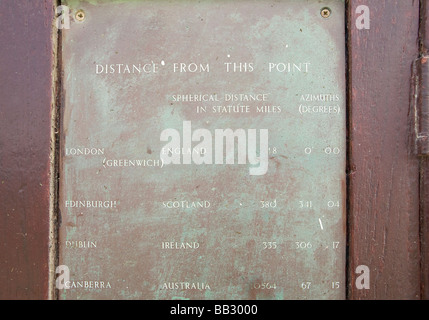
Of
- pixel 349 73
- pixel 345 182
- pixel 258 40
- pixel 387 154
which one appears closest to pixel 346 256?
pixel 345 182

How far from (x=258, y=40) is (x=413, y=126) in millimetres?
515

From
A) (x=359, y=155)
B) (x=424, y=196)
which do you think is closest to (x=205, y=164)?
(x=359, y=155)

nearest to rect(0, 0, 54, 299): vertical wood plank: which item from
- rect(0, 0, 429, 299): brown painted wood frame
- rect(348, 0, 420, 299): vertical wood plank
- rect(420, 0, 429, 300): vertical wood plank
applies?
rect(0, 0, 429, 299): brown painted wood frame

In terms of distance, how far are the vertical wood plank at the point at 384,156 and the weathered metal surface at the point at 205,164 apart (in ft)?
0.14

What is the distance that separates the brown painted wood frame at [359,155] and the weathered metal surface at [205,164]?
5cm

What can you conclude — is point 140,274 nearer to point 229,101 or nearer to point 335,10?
point 229,101

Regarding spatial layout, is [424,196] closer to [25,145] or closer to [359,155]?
[359,155]

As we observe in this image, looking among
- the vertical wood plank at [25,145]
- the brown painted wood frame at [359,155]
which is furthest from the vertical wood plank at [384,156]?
the vertical wood plank at [25,145]

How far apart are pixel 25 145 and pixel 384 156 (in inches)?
41.0

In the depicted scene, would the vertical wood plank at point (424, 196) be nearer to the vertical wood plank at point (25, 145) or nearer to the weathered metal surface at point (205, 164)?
the weathered metal surface at point (205, 164)

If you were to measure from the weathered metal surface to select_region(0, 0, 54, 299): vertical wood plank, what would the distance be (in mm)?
56

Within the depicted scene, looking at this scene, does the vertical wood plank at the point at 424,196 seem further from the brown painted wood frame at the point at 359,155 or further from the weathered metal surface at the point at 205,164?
the weathered metal surface at the point at 205,164

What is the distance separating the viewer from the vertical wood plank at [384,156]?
0.97 meters

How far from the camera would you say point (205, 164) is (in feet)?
3.33
